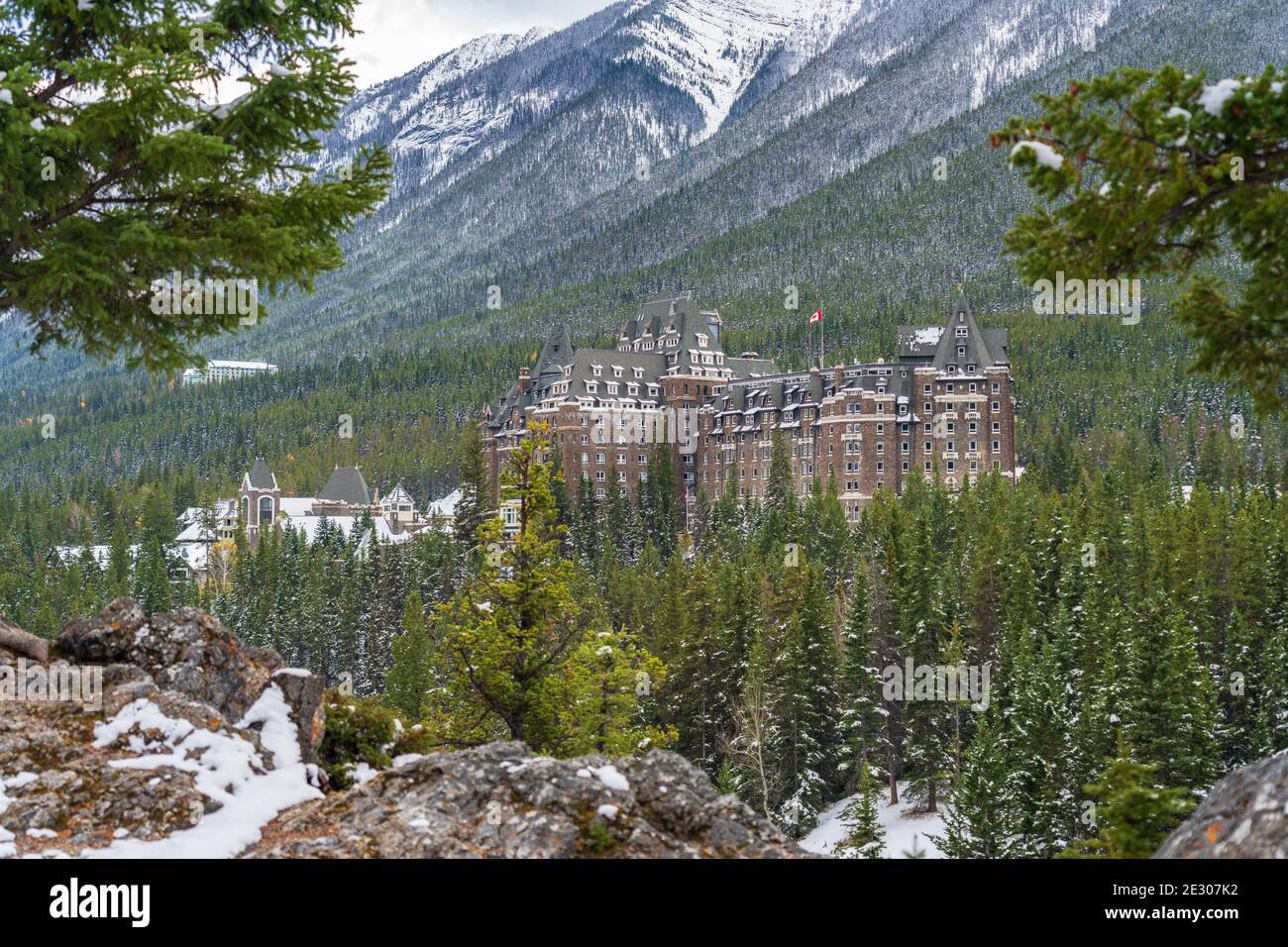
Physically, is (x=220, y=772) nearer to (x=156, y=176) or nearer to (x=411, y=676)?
(x=156, y=176)

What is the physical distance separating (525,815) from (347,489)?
18294cm

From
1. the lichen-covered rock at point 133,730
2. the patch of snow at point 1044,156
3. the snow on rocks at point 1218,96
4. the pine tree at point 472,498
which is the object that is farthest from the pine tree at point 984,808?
the pine tree at point 472,498

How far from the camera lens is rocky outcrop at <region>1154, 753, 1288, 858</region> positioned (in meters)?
8.82

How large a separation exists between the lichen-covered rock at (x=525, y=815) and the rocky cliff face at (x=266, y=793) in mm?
17

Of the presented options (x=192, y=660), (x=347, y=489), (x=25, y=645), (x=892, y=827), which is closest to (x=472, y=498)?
(x=892, y=827)

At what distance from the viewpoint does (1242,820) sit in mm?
9266

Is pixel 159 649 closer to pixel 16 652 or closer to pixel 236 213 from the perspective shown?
pixel 16 652

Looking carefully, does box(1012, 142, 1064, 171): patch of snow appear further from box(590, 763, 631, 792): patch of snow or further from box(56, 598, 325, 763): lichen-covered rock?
box(56, 598, 325, 763): lichen-covered rock

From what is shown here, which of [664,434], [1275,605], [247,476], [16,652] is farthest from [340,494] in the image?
[16,652]

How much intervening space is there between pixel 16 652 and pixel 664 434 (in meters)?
135

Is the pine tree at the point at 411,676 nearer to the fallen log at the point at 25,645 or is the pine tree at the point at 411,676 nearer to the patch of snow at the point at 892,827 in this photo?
the patch of snow at the point at 892,827

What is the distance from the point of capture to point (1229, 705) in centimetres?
5747

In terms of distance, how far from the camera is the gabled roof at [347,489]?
185500 mm
